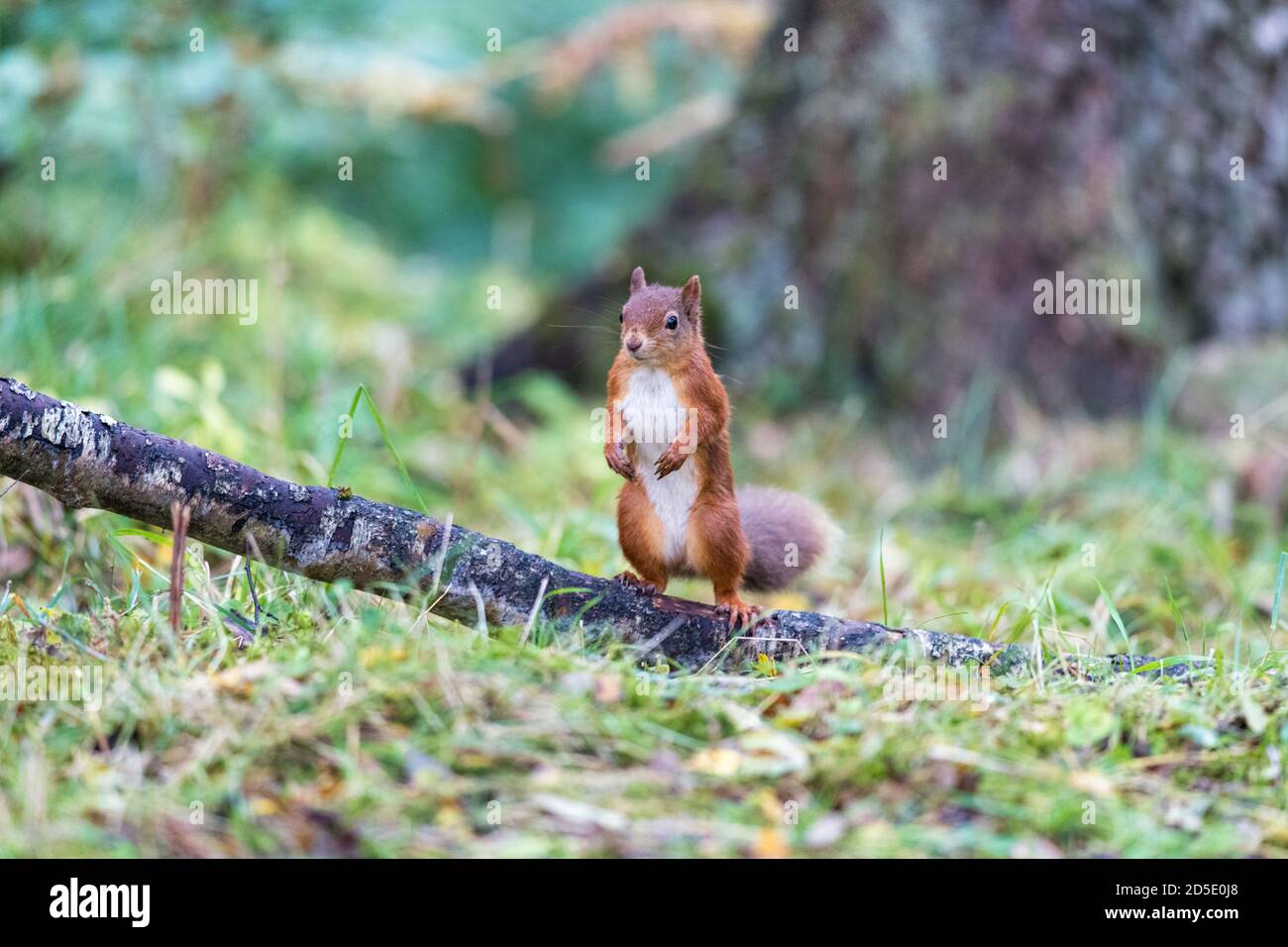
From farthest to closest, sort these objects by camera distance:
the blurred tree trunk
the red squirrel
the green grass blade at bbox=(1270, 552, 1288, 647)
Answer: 1. the blurred tree trunk
2. the red squirrel
3. the green grass blade at bbox=(1270, 552, 1288, 647)

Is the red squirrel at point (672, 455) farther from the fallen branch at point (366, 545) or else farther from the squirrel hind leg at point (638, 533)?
the fallen branch at point (366, 545)

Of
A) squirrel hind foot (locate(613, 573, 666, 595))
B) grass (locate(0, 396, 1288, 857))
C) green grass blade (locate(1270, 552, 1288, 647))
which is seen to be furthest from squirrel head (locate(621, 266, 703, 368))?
green grass blade (locate(1270, 552, 1288, 647))

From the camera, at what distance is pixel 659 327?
3.12 metres

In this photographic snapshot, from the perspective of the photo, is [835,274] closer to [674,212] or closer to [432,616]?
[674,212]

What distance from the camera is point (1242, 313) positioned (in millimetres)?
6660

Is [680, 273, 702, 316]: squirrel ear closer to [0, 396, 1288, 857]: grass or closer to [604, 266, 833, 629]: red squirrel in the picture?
[604, 266, 833, 629]: red squirrel

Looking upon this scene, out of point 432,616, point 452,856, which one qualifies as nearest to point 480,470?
point 432,616

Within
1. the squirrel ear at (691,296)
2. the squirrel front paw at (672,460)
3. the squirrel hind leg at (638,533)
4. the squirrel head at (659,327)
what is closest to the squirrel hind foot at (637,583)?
the squirrel hind leg at (638,533)

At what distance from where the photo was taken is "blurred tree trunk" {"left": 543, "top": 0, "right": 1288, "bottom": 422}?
6.49 m

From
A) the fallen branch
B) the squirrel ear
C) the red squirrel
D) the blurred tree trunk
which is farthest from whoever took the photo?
the blurred tree trunk

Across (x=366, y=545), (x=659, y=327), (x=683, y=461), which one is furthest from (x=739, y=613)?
(x=366, y=545)

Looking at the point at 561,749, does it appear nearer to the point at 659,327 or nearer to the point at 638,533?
the point at 638,533

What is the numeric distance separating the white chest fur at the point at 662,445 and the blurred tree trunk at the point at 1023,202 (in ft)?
11.7
